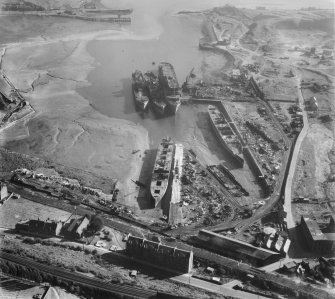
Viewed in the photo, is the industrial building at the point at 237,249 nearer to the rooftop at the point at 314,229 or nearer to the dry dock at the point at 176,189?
the dry dock at the point at 176,189

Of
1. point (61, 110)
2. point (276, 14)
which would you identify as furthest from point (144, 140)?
point (276, 14)

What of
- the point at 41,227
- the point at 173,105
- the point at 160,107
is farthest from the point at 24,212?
the point at 173,105

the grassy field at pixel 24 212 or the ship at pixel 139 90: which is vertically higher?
the ship at pixel 139 90

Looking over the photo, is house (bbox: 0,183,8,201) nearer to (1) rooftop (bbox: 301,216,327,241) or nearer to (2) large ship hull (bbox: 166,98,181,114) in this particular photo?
(2) large ship hull (bbox: 166,98,181,114)

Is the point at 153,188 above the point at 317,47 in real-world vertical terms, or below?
below

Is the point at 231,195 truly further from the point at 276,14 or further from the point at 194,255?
the point at 276,14

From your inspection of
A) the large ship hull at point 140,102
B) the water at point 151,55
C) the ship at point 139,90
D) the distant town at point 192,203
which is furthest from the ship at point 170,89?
the large ship hull at point 140,102

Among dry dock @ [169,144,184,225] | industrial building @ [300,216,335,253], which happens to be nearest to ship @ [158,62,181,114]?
dry dock @ [169,144,184,225]
